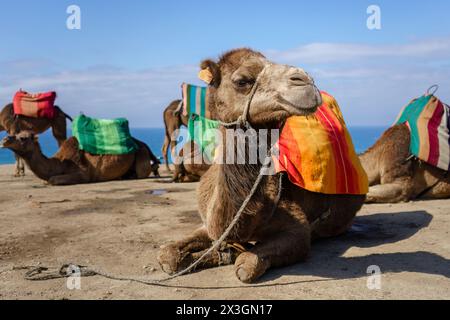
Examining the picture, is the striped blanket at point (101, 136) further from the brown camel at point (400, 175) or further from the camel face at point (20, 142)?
the brown camel at point (400, 175)

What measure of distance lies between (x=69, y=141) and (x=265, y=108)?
29.1 feet

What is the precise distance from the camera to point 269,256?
3818 mm

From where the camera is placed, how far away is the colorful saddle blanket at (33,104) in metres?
13.9

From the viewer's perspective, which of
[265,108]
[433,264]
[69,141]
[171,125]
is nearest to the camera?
[265,108]

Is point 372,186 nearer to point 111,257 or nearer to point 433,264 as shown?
point 433,264

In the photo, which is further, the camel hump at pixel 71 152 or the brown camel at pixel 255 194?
the camel hump at pixel 71 152

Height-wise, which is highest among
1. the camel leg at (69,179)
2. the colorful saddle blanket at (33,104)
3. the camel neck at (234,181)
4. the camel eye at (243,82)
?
the camel eye at (243,82)

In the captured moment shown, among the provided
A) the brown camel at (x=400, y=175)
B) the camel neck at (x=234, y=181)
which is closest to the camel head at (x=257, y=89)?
the camel neck at (x=234, y=181)

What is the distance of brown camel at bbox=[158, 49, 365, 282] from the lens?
334 cm

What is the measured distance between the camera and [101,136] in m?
11.3

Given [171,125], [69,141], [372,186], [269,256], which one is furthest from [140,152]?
[269,256]

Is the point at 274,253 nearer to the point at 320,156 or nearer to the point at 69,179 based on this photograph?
the point at 320,156

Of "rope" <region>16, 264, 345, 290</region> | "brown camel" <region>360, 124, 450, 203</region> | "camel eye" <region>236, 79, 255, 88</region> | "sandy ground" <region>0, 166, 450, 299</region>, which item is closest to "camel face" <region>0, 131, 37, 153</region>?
"sandy ground" <region>0, 166, 450, 299</region>

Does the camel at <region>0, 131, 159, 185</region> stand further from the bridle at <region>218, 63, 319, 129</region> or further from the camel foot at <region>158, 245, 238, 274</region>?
the bridle at <region>218, 63, 319, 129</region>
